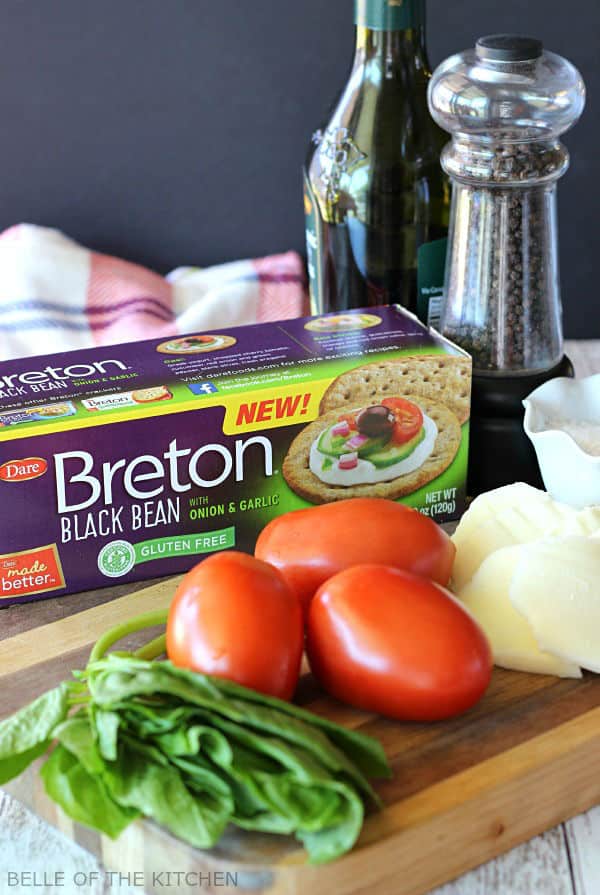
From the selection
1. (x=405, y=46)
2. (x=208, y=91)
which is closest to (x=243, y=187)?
(x=208, y=91)

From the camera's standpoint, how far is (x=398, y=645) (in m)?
0.69

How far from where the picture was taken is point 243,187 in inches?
60.4

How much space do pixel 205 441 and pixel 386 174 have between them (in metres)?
0.34

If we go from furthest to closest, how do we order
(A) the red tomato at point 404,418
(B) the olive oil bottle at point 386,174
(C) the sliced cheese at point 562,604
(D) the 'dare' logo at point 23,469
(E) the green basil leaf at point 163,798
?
(B) the olive oil bottle at point 386,174, (A) the red tomato at point 404,418, (D) the 'dare' logo at point 23,469, (C) the sliced cheese at point 562,604, (E) the green basil leaf at point 163,798

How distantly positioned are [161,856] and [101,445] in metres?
0.34

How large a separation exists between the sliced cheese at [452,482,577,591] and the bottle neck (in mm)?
448

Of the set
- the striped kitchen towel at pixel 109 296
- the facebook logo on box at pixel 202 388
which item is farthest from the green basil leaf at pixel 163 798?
the striped kitchen towel at pixel 109 296

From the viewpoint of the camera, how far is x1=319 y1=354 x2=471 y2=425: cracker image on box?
971 millimetres

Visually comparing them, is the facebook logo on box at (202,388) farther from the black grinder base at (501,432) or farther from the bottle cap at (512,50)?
the bottle cap at (512,50)

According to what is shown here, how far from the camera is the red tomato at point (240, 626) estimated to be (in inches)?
26.8

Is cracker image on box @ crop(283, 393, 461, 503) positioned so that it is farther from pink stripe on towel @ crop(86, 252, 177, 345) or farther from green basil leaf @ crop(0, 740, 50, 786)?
pink stripe on towel @ crop(86, 252, 177, 345)

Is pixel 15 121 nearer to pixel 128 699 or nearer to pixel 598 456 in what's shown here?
pixel 598 456

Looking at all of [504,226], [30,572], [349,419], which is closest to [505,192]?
[504,226]

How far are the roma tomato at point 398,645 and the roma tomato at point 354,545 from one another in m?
0.06
